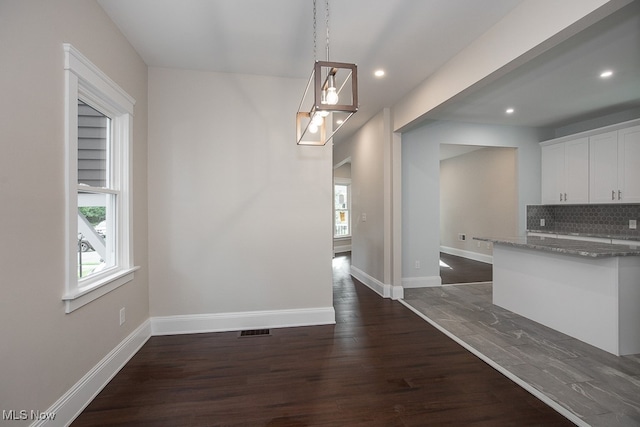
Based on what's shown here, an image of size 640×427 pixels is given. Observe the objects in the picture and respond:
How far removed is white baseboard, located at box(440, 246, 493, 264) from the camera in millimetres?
7082

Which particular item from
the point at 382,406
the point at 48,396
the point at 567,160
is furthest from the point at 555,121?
the point at 48,396

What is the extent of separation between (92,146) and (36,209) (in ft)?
2.99

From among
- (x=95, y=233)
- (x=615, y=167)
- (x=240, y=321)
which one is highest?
(x=615, y=167)

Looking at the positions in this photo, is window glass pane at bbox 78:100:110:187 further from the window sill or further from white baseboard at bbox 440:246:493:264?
white baseboard at bbox 440:246:493:264

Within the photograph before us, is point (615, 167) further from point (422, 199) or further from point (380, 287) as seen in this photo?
point (380, 287)

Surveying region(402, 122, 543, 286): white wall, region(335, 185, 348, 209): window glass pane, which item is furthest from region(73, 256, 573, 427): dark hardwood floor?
region(335, 185, 348, 209): window glass pane

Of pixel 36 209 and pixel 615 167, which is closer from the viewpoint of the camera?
pixel 36 209

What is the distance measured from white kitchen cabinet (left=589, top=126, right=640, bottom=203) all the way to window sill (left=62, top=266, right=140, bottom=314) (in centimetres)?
639

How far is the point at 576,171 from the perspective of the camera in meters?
4.94

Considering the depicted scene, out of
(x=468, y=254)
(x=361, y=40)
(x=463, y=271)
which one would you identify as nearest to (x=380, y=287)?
(x=463, y=271)

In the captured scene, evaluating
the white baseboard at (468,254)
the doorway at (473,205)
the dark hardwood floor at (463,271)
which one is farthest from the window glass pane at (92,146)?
the white baseboard at (468,254)

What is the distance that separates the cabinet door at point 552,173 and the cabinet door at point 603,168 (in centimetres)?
50

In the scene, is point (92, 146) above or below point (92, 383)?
above

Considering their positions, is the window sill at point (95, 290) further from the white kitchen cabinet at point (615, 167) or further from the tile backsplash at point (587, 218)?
the white kitchen cabinet at point (615, 167)
